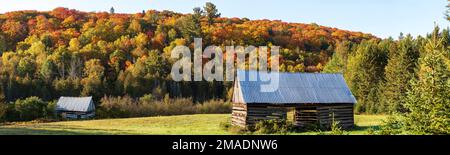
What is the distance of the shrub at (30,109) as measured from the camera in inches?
1961

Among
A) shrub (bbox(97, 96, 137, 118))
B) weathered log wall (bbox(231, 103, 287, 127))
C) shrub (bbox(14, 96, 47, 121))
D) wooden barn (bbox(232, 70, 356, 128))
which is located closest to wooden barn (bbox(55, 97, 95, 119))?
shrub (bbox(97, 96, 137, 118))

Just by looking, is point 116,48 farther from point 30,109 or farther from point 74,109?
point 30,109

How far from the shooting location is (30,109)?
50562 mm

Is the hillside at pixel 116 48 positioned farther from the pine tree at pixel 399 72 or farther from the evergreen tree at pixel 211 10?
the pine tree at pixel 399 72

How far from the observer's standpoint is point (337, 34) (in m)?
110

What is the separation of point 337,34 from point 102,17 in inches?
2359

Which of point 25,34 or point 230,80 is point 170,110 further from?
point 25,34

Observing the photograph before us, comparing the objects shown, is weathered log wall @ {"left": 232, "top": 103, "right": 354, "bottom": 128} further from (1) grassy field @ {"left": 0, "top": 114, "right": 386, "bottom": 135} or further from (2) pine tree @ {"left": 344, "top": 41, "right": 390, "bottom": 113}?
(2) pine tree @ {"left": 344, "top": 41, "right": 390, "bottom": 113}

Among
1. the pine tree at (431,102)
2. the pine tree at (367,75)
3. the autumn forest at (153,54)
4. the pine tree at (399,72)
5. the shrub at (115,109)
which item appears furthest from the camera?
the autumn forest at (153,54)

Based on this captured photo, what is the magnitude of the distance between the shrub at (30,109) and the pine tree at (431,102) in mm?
44964

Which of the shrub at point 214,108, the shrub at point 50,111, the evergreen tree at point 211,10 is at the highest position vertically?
the evergreen tree at point 211,10

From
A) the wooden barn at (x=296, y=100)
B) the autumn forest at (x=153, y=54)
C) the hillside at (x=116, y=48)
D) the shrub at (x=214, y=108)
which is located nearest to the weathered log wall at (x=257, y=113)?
the wooden barn at (x=296, y=100)
